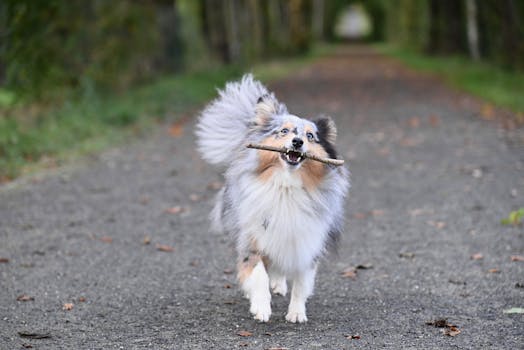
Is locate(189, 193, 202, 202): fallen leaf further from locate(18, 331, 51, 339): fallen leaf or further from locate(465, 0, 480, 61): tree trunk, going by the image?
locate(465, 0, 480, 61): tree trunk

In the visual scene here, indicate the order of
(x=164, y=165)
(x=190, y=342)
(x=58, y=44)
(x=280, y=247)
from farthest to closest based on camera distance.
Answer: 1. (x=58, y=44)
2. (x=164, y=165)
3. (x=280, y=247)
4. (x=190, y=342)

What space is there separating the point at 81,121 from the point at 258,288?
9.50 metres

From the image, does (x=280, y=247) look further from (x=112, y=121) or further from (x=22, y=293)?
(x=112, y=121)

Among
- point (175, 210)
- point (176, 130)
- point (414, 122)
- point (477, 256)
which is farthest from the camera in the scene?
point (414, 122)

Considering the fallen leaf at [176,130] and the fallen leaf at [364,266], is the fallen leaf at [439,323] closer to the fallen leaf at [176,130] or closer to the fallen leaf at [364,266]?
the fallen leaf at [364,266]

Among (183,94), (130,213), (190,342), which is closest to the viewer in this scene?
(190,342)

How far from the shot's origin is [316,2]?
242ft

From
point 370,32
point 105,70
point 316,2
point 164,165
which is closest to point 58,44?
point 105,70

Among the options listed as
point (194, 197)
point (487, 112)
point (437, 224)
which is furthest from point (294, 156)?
point (487, 112)

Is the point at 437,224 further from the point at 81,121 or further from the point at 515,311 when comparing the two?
the point at 81,121

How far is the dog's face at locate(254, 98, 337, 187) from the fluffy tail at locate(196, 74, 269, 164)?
0.27 m

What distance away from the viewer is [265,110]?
5664mm

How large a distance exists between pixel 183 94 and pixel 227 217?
14.3 meters

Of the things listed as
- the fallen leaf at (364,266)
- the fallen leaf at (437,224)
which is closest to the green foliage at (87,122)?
the fallen leaf at (437,224)
